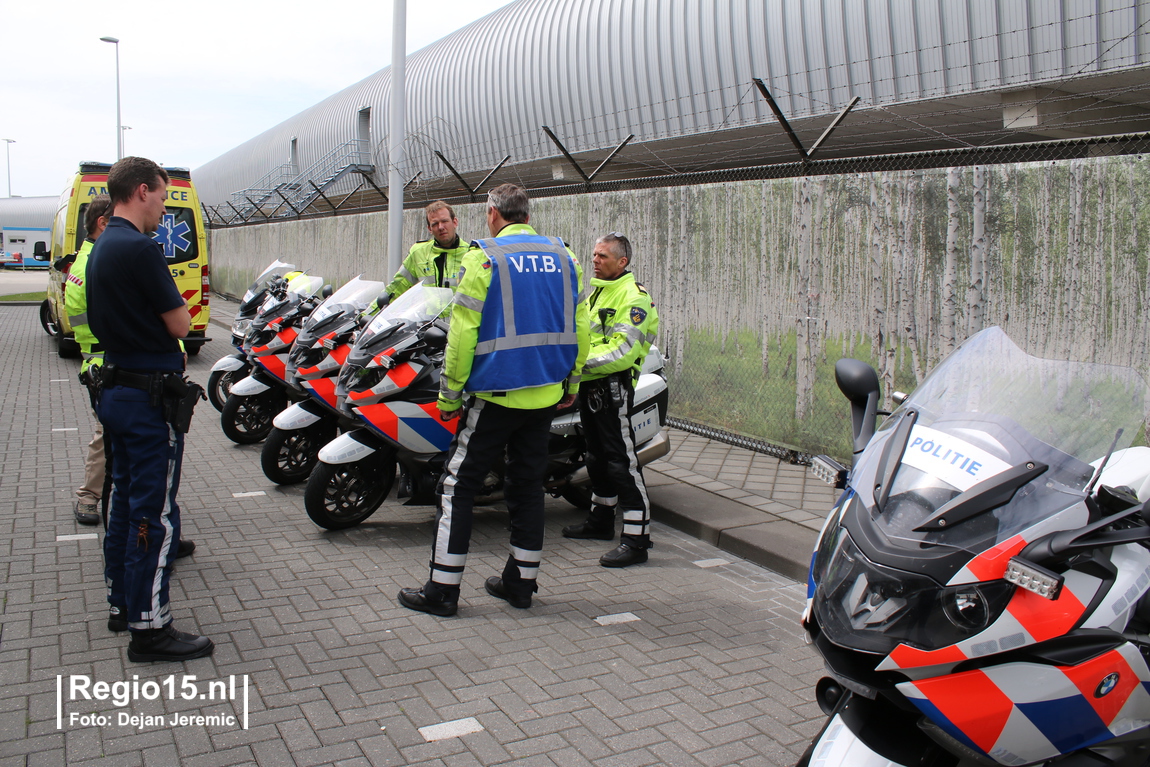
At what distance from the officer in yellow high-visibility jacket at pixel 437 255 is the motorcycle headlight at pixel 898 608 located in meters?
5.13

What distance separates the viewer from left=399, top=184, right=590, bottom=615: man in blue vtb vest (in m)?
3.89

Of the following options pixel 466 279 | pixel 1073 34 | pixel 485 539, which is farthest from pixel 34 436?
pixel 1073 34

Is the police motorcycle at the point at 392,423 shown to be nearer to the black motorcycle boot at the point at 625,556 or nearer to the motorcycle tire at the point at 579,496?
the motorcycle tire at the point at 579,496

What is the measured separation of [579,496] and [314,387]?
6.14 ft

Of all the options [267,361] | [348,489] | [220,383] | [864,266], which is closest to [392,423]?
[348,489]

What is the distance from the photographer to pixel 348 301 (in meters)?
6.30

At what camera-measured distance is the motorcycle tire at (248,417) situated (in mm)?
7355

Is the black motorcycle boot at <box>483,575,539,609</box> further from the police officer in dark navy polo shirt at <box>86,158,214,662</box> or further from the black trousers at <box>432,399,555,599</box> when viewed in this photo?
the police officer in dark navy polo shirt at <box>86,158,214,662</box>

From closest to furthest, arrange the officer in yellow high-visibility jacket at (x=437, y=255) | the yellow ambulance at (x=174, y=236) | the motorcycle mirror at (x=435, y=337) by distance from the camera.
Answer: the motorcycle mirror at (x=435, y=337) < the officer in yellow high-visibility jacket at (x=437, y=255) < the yellow ambulance at (x=174, y=236)

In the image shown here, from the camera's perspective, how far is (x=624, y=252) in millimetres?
4938

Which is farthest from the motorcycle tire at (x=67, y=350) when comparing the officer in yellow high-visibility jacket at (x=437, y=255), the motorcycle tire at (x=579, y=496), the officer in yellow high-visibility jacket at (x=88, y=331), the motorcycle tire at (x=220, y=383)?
the motorcycle tire at (x=579, y=496)

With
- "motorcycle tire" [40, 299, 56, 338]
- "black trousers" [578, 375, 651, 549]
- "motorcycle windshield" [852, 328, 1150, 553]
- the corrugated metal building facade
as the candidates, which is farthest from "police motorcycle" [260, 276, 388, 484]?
"motorcycle tire" [40, 299, 56, 338]

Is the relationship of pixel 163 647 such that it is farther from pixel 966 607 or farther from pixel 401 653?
pixel 966 607

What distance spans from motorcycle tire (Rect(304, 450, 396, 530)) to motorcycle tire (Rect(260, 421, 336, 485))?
842 millimetres
